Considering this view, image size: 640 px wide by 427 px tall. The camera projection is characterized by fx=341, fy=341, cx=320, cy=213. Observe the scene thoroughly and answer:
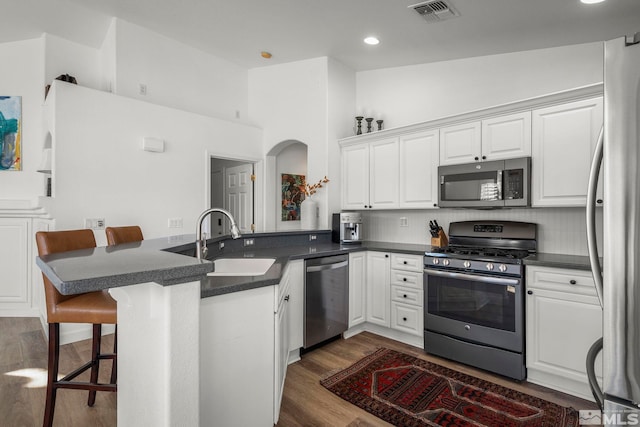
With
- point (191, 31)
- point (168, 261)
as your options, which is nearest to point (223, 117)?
point (191, 31)

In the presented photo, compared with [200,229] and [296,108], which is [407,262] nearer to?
[200,229]

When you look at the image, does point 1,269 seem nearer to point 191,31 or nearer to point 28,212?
point 28,212

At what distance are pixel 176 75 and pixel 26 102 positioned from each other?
1898mm

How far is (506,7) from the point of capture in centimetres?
271

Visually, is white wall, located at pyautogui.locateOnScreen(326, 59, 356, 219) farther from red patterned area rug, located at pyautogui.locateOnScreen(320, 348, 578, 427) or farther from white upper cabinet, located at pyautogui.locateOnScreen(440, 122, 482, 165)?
red patterned area rug, located at pyautogui.locateOnScreen(320, 348, 578, 427)

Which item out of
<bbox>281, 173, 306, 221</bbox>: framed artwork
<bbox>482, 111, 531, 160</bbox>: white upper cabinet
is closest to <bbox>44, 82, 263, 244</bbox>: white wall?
<bbox>281, 173, 306, 221</bbox>: framed artwork

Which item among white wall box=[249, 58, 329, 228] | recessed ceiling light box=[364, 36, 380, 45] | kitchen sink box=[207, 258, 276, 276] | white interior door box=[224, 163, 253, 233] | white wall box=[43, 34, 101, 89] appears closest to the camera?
kitchen sink box=[207, 258, 276, 276]

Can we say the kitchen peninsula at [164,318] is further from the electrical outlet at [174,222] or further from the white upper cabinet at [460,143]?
the electrical outlet at [174,222]

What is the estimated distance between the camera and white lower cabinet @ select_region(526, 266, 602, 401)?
2332mm

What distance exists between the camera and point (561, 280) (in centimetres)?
244

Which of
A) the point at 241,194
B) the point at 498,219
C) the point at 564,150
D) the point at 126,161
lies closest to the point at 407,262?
the point at 498,219

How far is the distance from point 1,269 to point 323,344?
395cm

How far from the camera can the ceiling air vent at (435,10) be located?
2801 millimetres

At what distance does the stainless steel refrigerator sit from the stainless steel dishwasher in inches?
89.1
